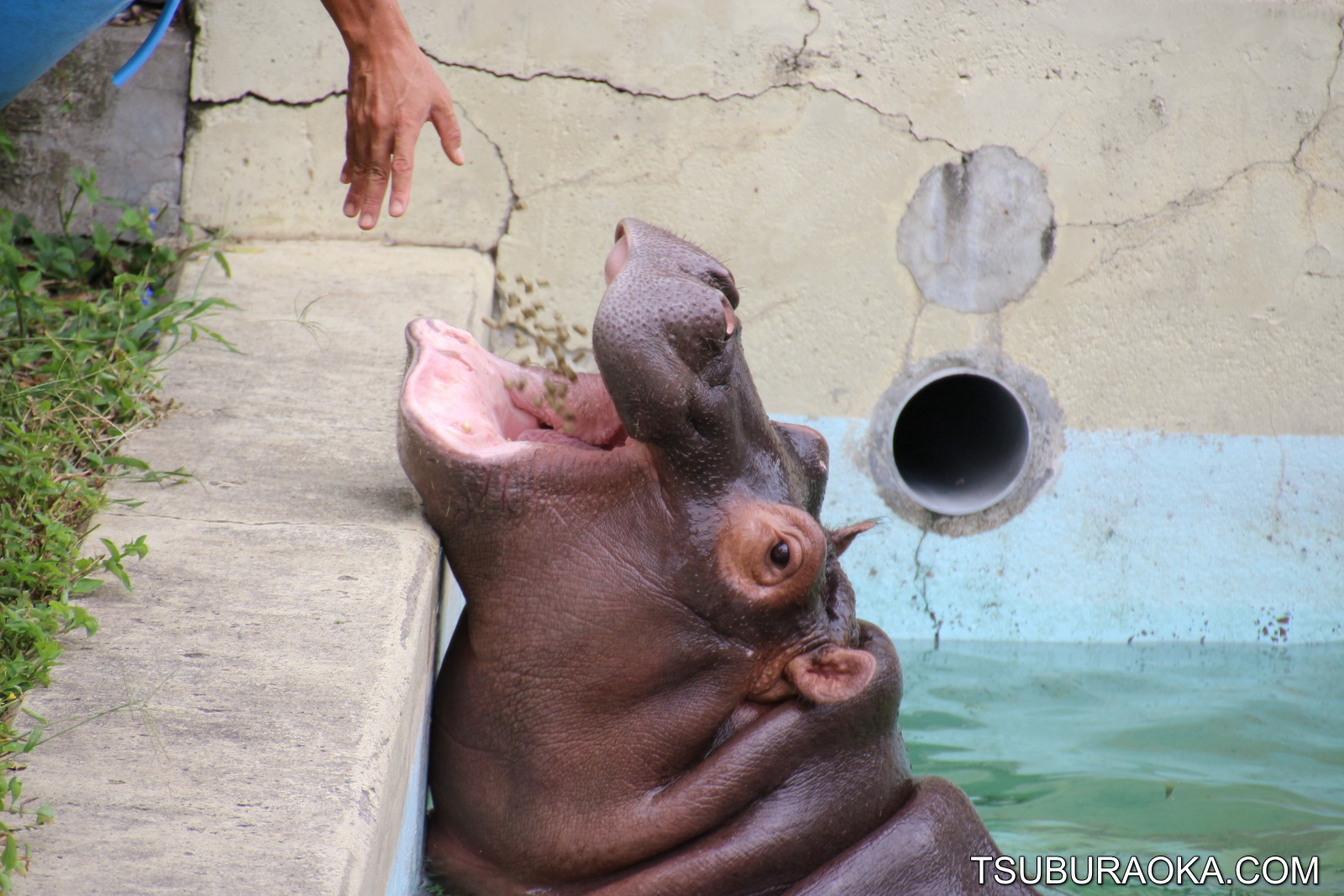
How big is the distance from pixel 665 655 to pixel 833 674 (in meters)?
0.22

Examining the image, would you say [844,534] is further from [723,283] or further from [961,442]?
[961,442]

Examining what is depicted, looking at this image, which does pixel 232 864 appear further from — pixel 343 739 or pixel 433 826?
pixel 433 826

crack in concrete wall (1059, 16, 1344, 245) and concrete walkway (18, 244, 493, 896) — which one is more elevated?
crack in concrete wall (1059, 16, 1344, 245)

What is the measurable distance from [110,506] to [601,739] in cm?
84

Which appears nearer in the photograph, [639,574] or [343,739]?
[343,739]

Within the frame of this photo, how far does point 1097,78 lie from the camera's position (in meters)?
3.63

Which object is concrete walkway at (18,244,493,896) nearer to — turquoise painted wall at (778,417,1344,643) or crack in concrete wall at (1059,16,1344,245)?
turquoise painted wall at (778,417,1344,643)

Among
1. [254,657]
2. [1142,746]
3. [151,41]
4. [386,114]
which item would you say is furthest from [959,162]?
[254,657]

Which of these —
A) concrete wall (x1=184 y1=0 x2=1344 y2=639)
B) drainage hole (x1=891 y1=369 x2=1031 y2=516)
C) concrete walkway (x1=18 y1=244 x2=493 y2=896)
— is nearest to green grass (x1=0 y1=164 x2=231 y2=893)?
concrete walkway (x1=18 y1=244 x2=493 y2=896)

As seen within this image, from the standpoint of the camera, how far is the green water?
256cm

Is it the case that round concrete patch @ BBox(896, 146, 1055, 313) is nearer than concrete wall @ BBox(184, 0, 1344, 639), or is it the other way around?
concrete wall @ BBox(184, 0, 1344, 639)

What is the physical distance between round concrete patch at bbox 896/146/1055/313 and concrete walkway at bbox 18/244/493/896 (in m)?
1.76

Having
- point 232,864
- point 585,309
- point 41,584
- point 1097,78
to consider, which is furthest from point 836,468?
point 232,864

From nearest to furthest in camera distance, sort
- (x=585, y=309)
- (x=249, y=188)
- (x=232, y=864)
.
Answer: (x=232, y=864)
(x=249, y=188)
(x=585, y=309)
